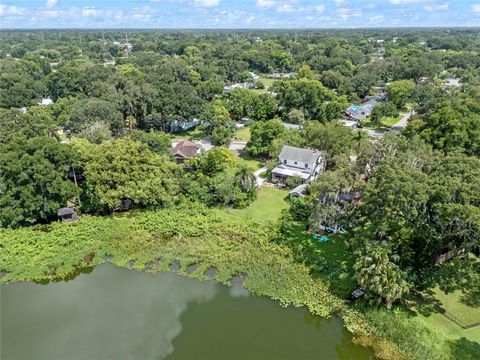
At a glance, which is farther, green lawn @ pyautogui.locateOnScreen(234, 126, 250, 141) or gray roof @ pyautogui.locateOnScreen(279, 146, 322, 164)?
green lawn @ pyautogui.locateOnScreen(234, 126, 250, 141)

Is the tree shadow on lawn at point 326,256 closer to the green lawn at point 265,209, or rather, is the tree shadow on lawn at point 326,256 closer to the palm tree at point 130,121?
the green lawn at point 265,209

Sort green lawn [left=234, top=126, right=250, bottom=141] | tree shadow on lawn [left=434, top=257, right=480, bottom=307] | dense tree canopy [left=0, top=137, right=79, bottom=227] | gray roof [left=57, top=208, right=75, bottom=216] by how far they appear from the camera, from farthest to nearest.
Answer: green lawn [left=234, top=126, right=250, bottom=141] → gray roof [left=57, top=208, right=75, bottom=216] → dense tree canopy [left=0, top=137, right=79, bottom=227] → tree shadow on lawn [left=434, top=257, right=480, bottom=307]

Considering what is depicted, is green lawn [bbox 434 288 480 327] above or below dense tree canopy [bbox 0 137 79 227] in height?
below

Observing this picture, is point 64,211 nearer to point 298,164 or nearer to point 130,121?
point 298,164

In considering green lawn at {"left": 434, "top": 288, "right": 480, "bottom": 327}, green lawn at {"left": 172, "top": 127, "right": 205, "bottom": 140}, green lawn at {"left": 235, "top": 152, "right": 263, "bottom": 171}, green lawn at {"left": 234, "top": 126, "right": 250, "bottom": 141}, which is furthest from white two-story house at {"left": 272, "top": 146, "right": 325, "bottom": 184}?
green lawn at {"left": 172, "top": 127, "right": 205, "bottom": 140}

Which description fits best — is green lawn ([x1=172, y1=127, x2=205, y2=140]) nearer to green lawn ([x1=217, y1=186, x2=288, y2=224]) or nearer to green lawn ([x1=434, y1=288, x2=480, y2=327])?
green lawn ([x1=217, y1=186, x2=288, y2=224])

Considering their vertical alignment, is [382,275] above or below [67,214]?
above

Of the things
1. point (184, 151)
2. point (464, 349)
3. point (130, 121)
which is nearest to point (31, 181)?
point (184, 151)
